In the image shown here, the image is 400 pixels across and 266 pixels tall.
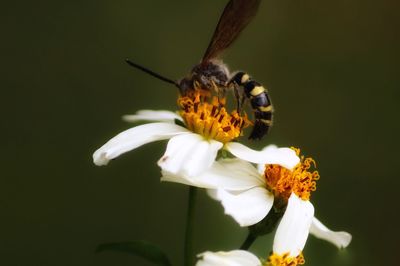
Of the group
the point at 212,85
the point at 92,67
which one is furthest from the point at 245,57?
the point at 212,85

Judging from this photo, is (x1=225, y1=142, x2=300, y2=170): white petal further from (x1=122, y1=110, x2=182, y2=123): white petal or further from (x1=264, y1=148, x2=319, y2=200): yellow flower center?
(x1=122, y1=110, x2=182, y2=123): white petal

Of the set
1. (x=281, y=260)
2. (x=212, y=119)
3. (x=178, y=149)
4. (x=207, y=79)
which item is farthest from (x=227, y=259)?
(x=207, y=79)

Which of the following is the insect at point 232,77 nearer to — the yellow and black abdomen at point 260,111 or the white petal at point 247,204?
the yellow and black abdomen at point 260,111

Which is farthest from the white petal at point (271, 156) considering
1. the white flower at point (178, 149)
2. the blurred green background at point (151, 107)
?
the blurred green background at point (151, 107)

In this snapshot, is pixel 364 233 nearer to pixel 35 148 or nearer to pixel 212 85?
pixel 35 148

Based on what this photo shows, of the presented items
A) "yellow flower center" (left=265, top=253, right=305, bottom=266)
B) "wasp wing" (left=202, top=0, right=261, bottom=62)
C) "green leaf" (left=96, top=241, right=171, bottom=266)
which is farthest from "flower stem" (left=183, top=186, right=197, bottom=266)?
"wasp wing" (left=202, top=0, right=261, bottom=62)

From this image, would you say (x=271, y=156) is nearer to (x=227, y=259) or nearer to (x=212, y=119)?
(x=212, y=119)
